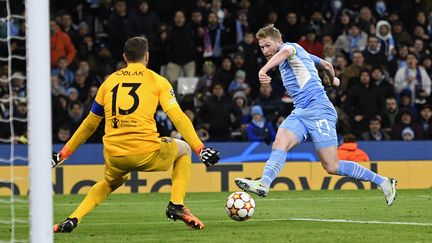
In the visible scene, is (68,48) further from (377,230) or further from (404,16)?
(377,230)

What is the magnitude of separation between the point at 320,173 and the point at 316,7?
5.84 m

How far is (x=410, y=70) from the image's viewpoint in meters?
21.9

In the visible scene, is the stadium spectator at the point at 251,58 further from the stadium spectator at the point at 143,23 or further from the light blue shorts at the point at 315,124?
the light blue shorts at the point at 315,124

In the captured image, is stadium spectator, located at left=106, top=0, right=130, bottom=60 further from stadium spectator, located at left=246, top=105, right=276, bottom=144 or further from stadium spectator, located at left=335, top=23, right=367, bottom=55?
stadium spectator, located at left=335, top=23, right=367, bottom=55

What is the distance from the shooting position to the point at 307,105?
Result: 11461mm

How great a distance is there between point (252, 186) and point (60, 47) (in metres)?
11.6

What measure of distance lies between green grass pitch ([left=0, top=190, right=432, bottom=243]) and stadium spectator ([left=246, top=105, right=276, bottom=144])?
367 centimetres

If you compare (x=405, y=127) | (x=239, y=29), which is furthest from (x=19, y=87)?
(x=405, y=127)

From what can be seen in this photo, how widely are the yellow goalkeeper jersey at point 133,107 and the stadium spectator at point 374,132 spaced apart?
439 inches

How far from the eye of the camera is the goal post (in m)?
7.50

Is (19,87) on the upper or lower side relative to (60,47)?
lower

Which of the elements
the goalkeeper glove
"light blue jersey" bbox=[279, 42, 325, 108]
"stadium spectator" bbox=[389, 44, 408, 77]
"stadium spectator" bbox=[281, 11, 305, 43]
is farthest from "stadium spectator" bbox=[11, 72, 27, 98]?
the goalkeeper glove

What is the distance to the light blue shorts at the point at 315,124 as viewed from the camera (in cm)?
1134

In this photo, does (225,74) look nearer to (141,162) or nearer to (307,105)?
(307,105)
